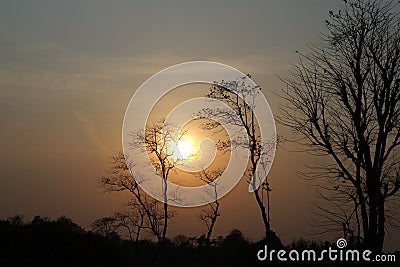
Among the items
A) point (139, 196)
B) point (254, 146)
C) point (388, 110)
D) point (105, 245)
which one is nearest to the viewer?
point (388, 110)

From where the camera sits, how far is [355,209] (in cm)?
1762

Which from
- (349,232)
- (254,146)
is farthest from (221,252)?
(349,232)

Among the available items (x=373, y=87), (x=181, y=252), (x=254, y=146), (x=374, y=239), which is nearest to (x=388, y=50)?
(x=373, y=87)

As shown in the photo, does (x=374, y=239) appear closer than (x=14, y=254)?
Yes

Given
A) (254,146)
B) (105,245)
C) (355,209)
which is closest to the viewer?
(355,209)

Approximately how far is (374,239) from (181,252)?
2854 centimetres

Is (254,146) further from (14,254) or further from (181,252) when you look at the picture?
(181,252)

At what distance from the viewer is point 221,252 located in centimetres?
3900

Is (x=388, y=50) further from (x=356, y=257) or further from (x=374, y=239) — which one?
(x=356, y=257)

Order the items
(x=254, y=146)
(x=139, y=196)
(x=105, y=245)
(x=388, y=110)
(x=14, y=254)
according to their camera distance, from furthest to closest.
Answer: (x=139, y=196) → (x=105, y=245) → (x=14, y=254) → (x=254, y=146) → (x=388, y=110)

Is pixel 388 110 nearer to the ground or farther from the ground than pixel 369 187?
farther from the ground

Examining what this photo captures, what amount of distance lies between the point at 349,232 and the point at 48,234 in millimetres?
22101

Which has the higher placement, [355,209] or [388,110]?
[388,110]

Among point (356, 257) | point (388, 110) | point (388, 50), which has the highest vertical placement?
point (388, 50)
